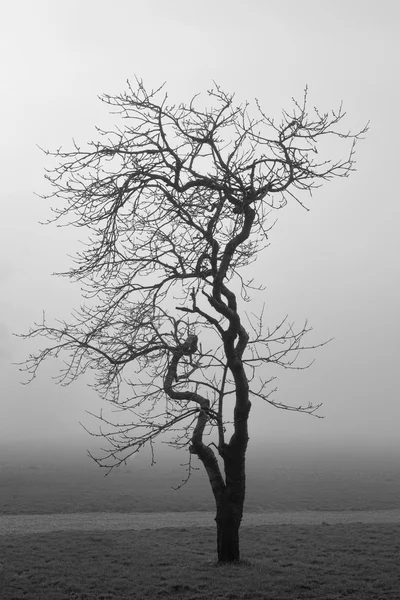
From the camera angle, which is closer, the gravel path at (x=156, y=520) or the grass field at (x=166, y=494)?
the gravel path at (x=156, y=520)

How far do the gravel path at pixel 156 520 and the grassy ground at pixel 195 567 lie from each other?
12.5 feet

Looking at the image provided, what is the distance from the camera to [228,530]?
13.9 meters

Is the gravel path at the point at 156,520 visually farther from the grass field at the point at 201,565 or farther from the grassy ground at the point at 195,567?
the grassy ground at the point at 195,567

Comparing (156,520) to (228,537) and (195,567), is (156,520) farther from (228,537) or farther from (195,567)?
(228,537)

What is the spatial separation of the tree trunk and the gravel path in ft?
28.1

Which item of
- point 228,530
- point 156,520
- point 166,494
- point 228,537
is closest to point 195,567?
point 228,537

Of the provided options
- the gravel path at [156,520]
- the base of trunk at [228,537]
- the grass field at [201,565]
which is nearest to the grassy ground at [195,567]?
the grass field at [201,565]

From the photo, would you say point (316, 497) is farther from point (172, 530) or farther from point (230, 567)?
point (230, 567)

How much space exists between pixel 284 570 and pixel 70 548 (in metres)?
6.26

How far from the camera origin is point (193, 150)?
1364 cm

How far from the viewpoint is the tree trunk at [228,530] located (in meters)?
13.9

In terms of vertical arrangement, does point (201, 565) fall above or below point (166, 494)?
below

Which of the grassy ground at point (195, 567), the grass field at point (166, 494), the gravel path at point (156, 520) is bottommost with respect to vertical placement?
the grassy ground at point (195, 567)

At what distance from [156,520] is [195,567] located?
478 inches
